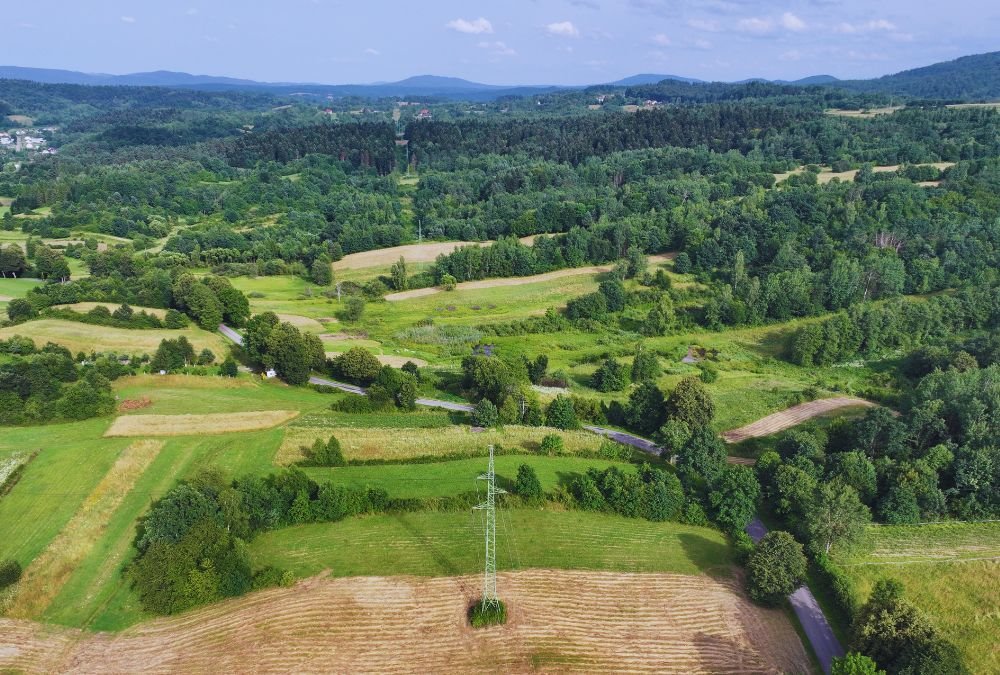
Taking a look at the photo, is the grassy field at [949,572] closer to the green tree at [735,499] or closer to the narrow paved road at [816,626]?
the narrow paved road at [816,626]

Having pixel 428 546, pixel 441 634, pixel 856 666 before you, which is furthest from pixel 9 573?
pixel 856 666

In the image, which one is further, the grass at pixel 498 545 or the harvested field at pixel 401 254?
the harvested field at pixel 401 254

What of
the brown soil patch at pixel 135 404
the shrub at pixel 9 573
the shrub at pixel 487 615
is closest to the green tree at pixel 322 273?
the brown soil patch at pixel 135 404

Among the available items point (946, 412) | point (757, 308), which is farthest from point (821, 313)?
point (946, 412)

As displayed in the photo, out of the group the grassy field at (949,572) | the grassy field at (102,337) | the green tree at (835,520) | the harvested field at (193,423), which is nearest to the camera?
the grassy field at (949,572)

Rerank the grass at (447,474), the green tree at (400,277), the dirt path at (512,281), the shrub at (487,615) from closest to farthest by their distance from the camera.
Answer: the shrub at (487,615) → the grass at (447,474) → the dirt path at (512,281) → the green tree at (400,277)

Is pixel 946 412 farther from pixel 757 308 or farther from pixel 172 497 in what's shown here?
pixel 172 497

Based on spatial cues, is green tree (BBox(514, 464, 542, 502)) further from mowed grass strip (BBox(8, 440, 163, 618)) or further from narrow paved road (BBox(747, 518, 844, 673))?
mowed grass strip (BBox(8, 440, 163, 618))
